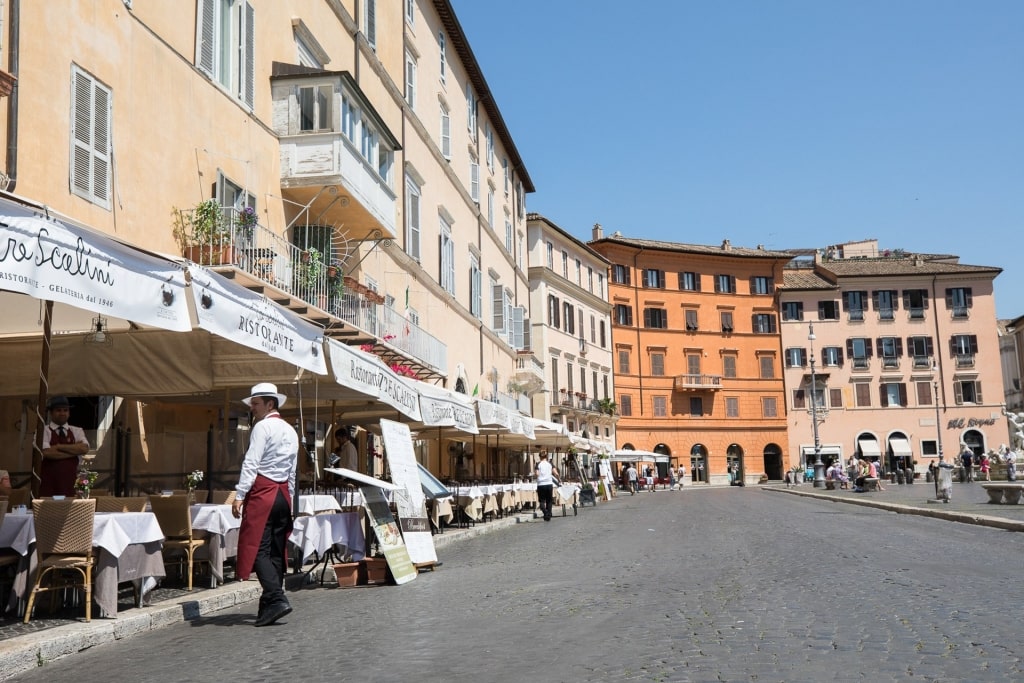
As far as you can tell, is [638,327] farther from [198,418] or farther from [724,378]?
[198,418]

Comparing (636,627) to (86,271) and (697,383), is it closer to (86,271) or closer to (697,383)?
(86,271)

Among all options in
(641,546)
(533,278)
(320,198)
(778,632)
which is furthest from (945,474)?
(533,278)

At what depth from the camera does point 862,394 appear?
246 ft

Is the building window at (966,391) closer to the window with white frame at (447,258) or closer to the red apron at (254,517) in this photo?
the window with white frame at (447,258)

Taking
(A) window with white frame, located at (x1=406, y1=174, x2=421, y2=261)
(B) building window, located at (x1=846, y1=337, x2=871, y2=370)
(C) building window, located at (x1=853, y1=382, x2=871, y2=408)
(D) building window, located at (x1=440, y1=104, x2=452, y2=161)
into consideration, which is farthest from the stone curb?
(B) building window, located at (x1=846, y1=337, x2=871, y2=370)

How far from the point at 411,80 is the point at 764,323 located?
52.1 metres

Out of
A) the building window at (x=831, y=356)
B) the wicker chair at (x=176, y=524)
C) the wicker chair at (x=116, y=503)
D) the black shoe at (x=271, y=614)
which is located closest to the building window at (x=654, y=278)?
the building window at (x=831, y=356)

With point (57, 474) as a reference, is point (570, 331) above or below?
above

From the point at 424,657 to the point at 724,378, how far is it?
2798 inches

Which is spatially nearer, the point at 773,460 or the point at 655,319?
the point at 655,319

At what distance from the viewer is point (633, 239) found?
76188 millimetres

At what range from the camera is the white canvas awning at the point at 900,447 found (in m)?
73.9

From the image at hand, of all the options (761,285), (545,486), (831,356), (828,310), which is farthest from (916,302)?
(545,486)

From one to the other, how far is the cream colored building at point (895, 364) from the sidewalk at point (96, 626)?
6952cm
